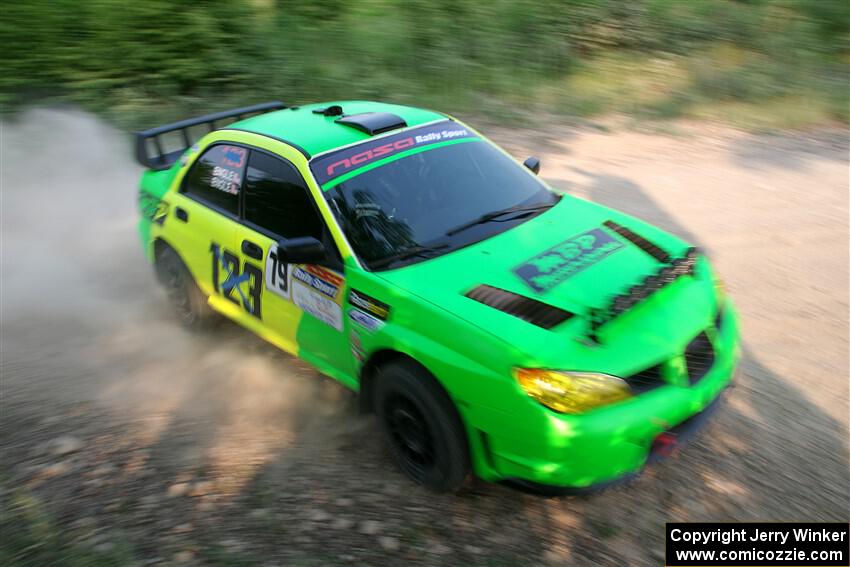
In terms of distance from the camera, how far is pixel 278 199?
4352mm

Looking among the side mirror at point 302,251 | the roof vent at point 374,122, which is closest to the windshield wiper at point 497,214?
the side mirror at point 302,251

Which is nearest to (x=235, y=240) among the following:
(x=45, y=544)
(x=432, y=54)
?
(x=45, y=544)

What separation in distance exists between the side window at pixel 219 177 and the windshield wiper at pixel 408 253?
1.32 m

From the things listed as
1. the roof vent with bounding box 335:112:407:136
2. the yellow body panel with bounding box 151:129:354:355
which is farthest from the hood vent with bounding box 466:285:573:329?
the roof vent with bounding box 335:112:407:136

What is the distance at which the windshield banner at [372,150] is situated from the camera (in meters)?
4.17

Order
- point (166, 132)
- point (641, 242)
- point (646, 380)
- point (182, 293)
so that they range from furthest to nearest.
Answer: point (166, 132) → point (182, 293) → point (641, 242) → point (646, 380)

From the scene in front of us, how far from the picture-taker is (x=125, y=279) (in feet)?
21.7

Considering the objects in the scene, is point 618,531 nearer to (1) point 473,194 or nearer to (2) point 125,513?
(1) point 473,194

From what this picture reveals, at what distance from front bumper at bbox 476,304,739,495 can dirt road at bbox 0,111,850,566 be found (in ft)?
1.30

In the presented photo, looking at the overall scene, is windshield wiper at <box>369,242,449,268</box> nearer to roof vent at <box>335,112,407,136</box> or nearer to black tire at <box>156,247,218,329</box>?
roof vent at <box>335,112,407,136</box>

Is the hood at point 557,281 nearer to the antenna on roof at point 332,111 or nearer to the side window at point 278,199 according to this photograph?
the side window at point 278,199

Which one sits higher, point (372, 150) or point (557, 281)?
point (372, 150)

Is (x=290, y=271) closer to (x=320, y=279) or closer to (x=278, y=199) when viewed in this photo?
(x=320, y=279)

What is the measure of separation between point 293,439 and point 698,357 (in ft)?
7.53
